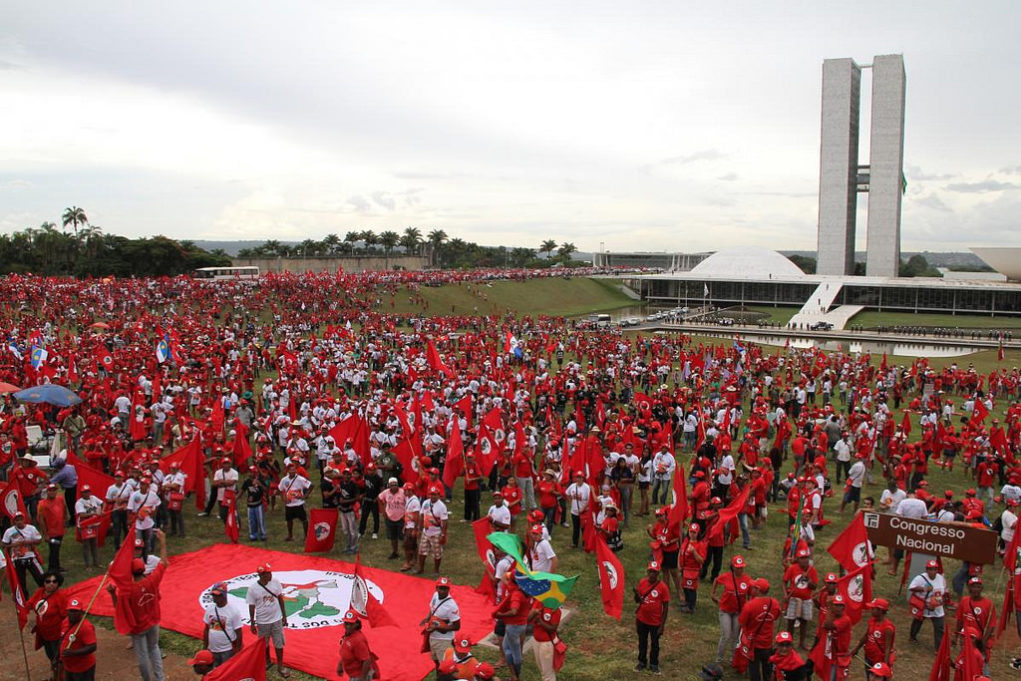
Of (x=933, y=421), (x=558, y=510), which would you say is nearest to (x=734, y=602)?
(x=558, y=510)

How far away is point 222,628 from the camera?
7543 millimetres

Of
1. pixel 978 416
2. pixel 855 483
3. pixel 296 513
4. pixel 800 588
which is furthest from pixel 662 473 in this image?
pixel 978 416

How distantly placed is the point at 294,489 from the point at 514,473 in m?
3.73

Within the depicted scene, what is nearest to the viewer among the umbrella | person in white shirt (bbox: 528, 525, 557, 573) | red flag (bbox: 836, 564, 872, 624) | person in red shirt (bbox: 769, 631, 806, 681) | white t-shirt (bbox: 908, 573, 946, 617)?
person in red shirt (bbox: 769, 631, 806, 681)

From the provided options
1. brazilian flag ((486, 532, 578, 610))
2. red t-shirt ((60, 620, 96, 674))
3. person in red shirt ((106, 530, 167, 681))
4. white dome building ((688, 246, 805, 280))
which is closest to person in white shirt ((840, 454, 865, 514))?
brazilian flag ((486, 532, 578, 610))

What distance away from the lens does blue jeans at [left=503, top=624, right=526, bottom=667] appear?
26.4 feet

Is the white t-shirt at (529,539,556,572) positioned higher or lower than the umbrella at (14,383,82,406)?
lower

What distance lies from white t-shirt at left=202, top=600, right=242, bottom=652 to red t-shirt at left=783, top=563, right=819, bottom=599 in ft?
20.1

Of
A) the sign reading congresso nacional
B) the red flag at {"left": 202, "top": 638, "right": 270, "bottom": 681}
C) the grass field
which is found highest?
the grass field

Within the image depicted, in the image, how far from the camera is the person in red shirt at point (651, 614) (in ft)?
27.8

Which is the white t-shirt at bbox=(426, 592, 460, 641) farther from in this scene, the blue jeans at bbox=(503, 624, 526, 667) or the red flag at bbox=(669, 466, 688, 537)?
the red flag at bbox=(669, 466, 688, 537)

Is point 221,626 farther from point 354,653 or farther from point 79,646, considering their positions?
point 354,653

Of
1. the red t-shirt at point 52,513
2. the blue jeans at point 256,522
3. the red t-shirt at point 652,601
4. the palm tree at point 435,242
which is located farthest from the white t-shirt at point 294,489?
the palm tree at point 435,242

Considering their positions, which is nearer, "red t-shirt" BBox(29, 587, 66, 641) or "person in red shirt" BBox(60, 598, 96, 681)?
"person in red shirt" BBox(60, 598, 96, 681)
